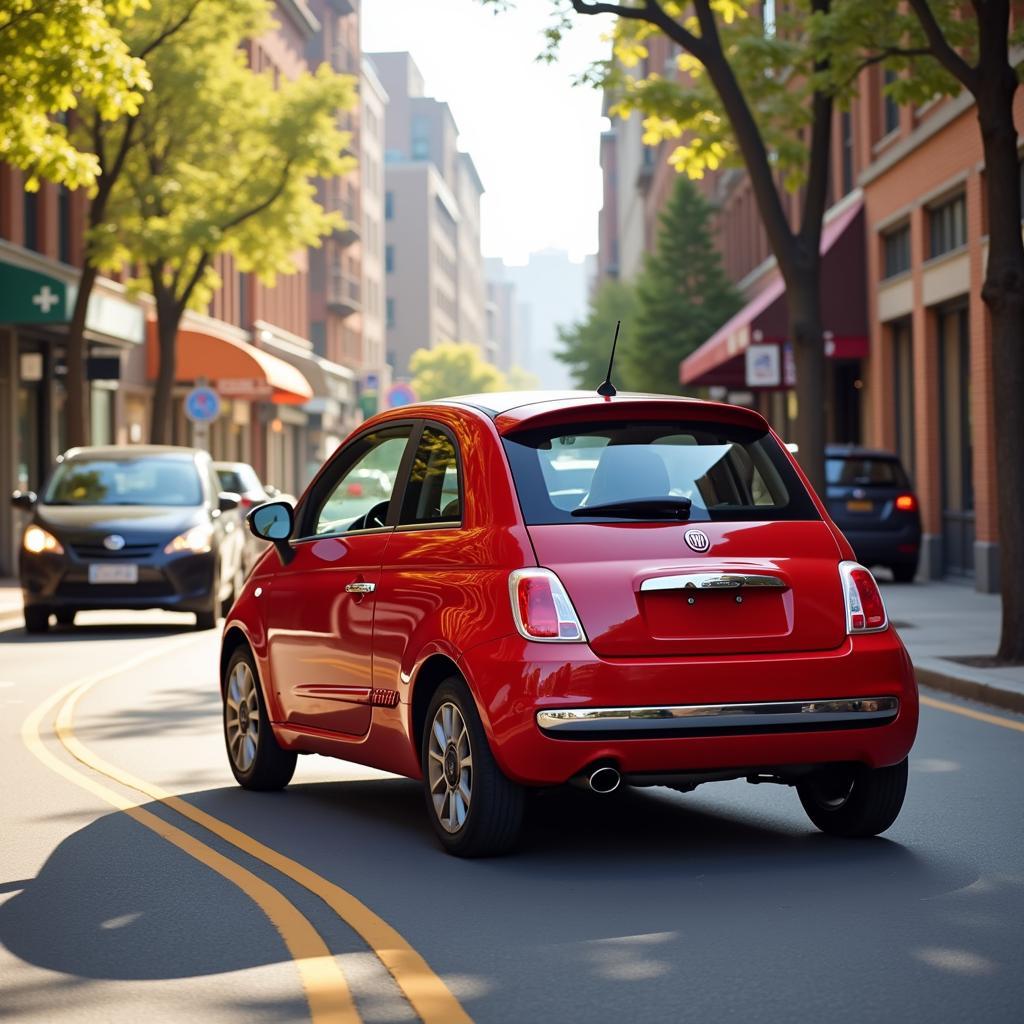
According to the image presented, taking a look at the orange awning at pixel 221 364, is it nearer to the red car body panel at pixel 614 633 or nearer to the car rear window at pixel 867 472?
the car rear window at pixel 867 472

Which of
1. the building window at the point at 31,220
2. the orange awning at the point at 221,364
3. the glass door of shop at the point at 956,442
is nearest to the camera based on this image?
the glass door of shop at the point at 956,442

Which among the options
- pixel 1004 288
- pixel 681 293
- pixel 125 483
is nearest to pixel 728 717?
pixel 1004 288

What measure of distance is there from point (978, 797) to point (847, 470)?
1847 centimetres

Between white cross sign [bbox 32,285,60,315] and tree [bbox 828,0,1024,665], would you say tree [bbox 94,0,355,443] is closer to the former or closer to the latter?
white cross sign [bbox 32,285,60,315]

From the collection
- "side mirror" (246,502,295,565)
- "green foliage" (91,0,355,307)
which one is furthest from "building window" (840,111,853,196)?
"side mirror" (246,502,295,565)

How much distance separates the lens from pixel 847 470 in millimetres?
27438

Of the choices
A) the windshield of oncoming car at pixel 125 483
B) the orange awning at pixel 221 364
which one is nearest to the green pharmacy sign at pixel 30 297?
the windshield of oncoming car at pixel 125 483

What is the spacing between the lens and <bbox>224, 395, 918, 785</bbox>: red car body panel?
718 cm

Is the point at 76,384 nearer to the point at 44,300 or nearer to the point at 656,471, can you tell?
the point at 44,300

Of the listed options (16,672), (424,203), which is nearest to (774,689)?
(16,672)

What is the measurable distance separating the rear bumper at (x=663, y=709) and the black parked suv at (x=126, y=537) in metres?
12.9

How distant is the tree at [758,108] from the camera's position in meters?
19.5

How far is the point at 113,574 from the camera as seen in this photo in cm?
1972

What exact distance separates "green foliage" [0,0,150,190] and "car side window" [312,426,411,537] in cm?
1034
